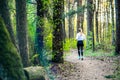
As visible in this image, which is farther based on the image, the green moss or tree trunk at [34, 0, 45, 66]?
tree trunk at [34, 0, 45, 66]

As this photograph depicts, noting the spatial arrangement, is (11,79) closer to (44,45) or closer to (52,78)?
(52,78)

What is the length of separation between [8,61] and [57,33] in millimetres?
8540

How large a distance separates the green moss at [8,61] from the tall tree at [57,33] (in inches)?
313

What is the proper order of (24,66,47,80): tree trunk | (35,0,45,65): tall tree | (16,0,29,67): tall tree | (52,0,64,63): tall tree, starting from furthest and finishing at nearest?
(52,0,64,63): tall tree, (35,0,45,65): tall tree, (16,0,29,67): tall tree, (24,66,47,80): tree trunk

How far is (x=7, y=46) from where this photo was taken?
7.75 meters

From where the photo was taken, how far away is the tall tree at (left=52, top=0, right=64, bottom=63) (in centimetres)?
1565

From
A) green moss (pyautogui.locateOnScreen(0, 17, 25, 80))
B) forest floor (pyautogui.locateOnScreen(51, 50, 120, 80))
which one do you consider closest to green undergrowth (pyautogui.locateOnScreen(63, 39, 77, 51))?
forest floor (pyautogui.locateOnScreen(51, 50, 120, 80))

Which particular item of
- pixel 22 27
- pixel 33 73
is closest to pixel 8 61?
pixel 33 73

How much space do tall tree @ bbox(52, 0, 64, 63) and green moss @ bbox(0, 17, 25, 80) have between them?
7.95 m

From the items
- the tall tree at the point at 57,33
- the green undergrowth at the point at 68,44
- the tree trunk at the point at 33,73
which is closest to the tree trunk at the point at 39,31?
the tall tree at the point at 57,33

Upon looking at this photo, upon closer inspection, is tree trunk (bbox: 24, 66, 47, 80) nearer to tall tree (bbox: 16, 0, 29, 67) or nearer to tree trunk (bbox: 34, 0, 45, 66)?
tall tree (bbox: 16, 0, 29, 67)

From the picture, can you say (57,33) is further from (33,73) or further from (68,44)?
(33,73)

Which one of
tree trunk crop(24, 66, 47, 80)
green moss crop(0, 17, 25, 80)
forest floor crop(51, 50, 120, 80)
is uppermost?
green moss crop(0, 17, 25, 80)

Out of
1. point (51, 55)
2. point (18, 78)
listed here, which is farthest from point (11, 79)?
point (51, 55)
